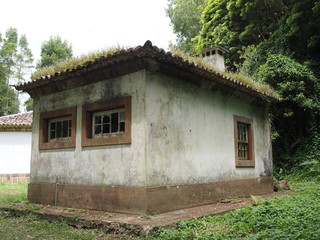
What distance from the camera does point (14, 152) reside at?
18500 millimetres

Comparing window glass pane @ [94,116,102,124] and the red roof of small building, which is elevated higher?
the red roof of small building

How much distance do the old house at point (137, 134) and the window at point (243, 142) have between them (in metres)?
0.08

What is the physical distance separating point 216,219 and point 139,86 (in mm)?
3276

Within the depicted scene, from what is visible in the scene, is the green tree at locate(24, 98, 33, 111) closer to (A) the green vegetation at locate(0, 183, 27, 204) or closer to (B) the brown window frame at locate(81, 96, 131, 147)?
(A) the green vegetation at locate(0, 183, 27, 204)

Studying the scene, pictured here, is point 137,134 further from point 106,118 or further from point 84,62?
point 84,62

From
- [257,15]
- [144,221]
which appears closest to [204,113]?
[144,221]

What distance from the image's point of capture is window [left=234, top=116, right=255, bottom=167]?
32.1 ft

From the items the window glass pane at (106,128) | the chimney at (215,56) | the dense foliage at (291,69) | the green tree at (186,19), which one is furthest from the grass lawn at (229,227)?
the green tree at (186,19)

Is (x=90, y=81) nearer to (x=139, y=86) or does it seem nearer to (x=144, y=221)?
(x=139, y=86)

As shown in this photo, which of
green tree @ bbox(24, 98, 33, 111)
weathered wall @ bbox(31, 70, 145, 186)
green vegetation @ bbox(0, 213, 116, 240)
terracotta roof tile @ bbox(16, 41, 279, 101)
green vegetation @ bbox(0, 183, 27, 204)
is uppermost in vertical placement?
green tree @ bbox(24, 98, 33, 111)

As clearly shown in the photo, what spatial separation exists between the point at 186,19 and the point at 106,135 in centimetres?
2729

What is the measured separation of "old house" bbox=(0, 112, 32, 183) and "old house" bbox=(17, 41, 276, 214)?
10.5m

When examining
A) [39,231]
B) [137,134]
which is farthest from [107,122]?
[39,231]

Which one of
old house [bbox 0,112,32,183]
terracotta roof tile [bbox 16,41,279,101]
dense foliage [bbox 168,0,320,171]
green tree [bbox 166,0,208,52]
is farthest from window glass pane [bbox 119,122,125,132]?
green tree [bbox 166,0,208,52]
